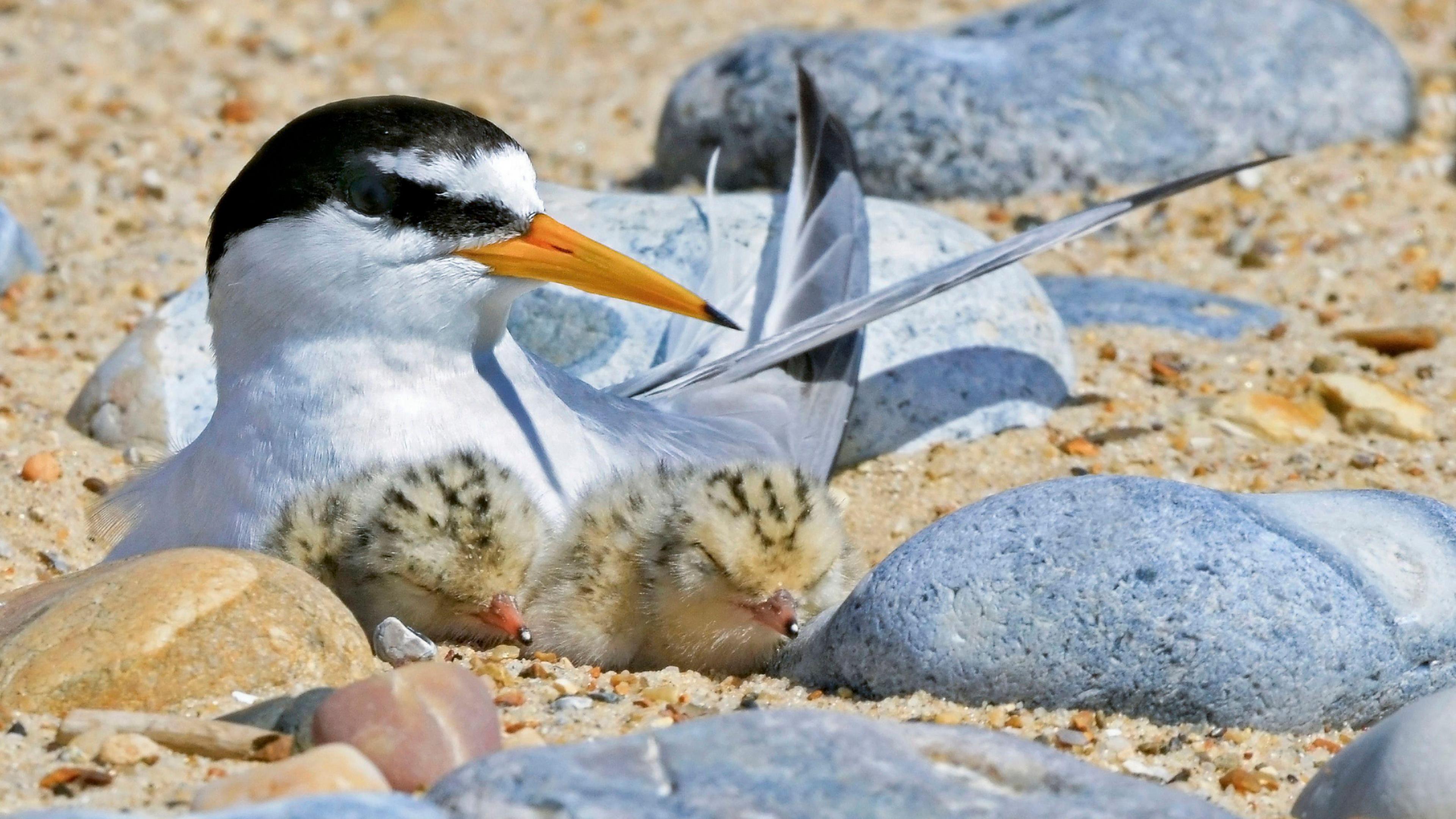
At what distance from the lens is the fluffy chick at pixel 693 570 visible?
3.31 meters

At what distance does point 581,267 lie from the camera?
11.5ft

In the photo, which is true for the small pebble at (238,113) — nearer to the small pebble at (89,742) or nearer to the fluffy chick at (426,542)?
the fluffy chick at (426,542)

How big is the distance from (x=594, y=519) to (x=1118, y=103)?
13.0 feet

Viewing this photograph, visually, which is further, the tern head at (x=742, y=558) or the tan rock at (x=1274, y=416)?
the tan rock at (x=1274, y=416)

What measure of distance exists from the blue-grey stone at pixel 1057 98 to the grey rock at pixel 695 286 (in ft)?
4.74

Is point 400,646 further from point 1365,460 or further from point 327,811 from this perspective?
point 1365,460

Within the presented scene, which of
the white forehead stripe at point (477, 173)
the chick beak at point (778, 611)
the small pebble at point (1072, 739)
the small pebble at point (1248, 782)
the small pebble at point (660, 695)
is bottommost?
the small pebble at point (1248, 782)

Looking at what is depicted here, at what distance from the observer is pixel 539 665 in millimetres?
3365

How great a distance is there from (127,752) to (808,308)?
2473 mm

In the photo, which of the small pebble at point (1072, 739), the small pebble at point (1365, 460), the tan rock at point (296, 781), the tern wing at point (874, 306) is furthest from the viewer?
the small pebble at point (1365, 460)

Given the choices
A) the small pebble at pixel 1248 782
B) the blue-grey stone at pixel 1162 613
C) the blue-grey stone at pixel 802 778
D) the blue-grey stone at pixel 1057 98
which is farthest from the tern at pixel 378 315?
the blue-grey stone at pixel 1057 98

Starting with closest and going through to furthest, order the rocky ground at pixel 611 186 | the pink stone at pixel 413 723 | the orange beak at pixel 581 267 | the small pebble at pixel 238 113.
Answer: the pink stone at pixel 413 723
the rocky ground at pixel 611 186
the orange beak at pixel 581 267
the small pebble at pixel 238 113

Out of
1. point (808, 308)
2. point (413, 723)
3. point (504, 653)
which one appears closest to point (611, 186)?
point (808, 308)

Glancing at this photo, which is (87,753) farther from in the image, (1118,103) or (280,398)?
(1118,103)
